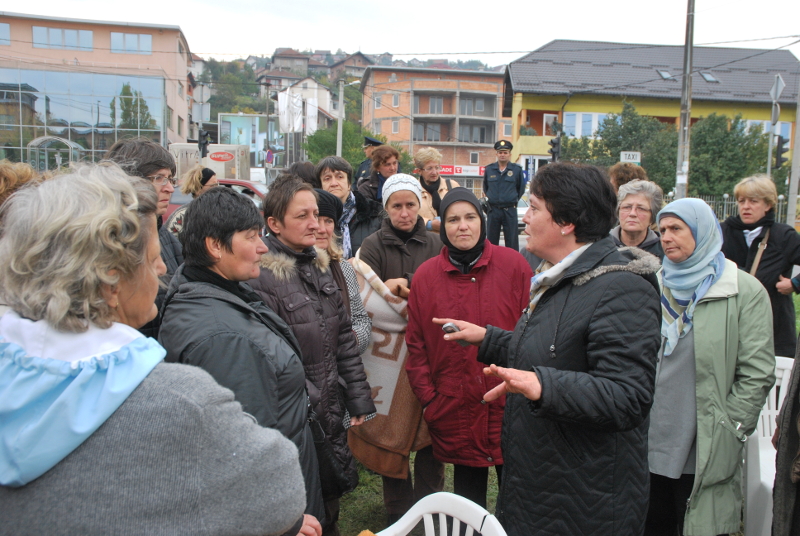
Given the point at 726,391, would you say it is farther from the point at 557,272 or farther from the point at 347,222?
the point at 347,222

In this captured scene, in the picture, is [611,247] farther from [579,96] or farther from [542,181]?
[579,96]

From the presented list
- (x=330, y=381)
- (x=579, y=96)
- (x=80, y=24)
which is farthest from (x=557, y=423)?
(x=80, y=24)

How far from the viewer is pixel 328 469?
257cm

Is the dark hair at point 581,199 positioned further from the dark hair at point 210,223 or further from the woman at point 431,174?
the woman at point 431,174

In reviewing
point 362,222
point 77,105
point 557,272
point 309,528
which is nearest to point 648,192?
point 557,272

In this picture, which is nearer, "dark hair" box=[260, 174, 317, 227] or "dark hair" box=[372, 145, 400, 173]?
"dark hair" box=[260, 174, 317, 227]

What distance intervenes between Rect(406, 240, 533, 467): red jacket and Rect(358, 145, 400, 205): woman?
254 centimetres

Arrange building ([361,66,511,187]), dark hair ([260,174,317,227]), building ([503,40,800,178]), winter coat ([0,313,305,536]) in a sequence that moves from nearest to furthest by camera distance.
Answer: winter coat ([0,313,305,536]), dark hair ([260,174,317,227]), building ([503,40,800,178]), building ([361,66,511,187])

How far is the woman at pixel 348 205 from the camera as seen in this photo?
476 centimetres

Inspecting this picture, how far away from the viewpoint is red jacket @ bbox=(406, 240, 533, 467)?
9.62 feet

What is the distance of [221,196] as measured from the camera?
83.6 inches

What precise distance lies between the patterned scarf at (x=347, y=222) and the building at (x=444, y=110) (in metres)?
52.3

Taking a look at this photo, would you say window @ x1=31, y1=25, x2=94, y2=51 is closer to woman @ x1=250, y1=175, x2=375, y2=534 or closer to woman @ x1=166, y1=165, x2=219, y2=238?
woman @ x1=166, y1=165, x2=219, y2=238

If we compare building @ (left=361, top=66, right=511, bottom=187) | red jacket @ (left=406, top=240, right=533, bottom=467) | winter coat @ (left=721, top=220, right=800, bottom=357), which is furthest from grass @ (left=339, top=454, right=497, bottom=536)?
building @ (left=361, top=66, right=511, bottom=187)
